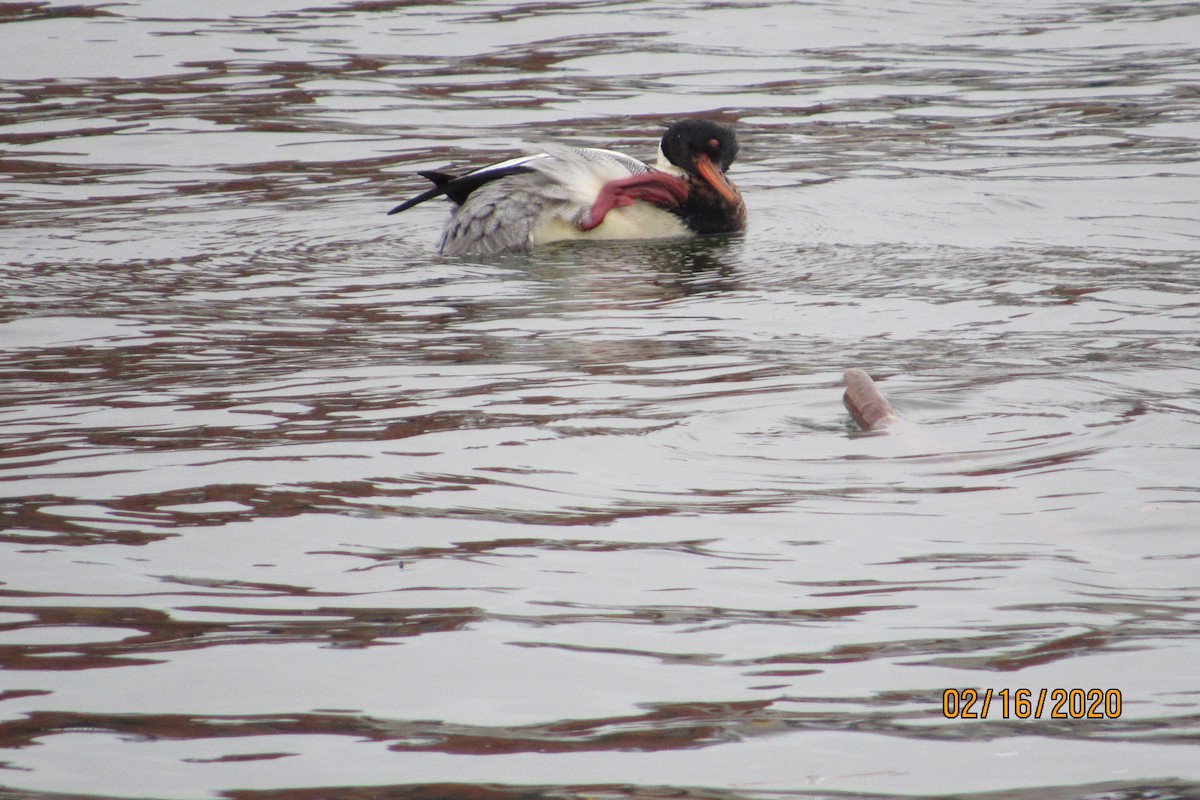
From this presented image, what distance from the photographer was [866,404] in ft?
15.1

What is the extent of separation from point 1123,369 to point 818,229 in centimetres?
351

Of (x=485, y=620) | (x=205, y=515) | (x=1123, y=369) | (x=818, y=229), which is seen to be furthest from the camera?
(x=818, y=229)

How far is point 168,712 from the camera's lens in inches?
112

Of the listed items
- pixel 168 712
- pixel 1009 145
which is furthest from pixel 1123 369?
pixel 1009 145

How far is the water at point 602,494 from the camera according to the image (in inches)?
108

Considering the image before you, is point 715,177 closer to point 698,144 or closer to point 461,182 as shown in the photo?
point 698,144

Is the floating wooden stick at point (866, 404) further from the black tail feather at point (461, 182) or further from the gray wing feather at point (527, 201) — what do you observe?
the black tail feather at point (461, 182)

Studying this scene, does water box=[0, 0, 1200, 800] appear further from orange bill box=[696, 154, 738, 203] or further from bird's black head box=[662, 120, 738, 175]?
bird's black head box=[662, 120, 738, 175]

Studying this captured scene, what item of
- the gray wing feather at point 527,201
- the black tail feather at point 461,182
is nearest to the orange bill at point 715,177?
the gray wing feather at point 527,201

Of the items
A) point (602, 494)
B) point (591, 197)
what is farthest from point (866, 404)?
point (591, 197)

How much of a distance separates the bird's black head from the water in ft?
1.70

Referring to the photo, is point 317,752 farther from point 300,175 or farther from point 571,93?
point 571,93
